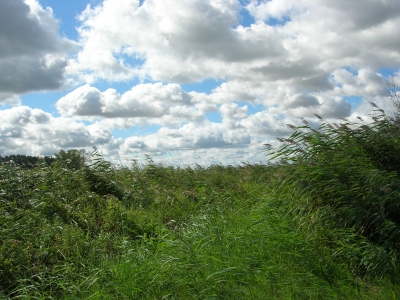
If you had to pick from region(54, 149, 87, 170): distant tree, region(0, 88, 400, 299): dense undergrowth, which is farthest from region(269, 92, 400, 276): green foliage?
region(54, 149, 87, 170): distant tree

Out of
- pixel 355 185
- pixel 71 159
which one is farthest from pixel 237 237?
pixel 71 159

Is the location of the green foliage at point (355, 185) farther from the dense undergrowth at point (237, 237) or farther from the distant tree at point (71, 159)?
the distant tree at point (71, 159)

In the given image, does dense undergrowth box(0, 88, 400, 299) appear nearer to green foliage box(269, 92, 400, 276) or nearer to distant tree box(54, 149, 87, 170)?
green foliage box(269, 92, 400, 276)

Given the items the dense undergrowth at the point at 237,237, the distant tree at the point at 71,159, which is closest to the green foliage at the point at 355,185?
the dense undergrowth at the point at 237,237

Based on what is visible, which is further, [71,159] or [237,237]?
[71,159]

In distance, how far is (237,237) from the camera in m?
6.04

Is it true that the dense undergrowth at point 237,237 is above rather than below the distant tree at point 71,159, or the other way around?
below

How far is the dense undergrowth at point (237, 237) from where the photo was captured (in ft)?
16.0

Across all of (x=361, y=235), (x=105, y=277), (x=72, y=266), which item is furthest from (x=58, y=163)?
(x=361, y=235)

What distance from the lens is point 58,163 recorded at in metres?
A: 9.95

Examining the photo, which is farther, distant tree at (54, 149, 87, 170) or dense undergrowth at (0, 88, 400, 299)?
distant tree at (54, 149, 87, 170)

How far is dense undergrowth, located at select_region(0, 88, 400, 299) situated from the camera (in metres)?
4.88

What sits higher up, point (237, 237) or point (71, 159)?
point (71, 159)

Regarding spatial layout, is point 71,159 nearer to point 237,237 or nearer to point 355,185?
point 237,237
